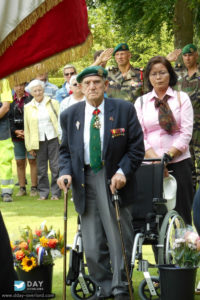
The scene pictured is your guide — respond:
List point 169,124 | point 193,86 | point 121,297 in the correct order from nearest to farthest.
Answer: point 121,297 < point 169,124 < point 193,86

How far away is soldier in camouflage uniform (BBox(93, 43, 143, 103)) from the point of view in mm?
10703

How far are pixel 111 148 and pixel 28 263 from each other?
1237mm

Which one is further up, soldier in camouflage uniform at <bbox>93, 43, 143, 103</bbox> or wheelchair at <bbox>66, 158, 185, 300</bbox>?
soldier in camouflage uniform at <bbox>93, 43, 143, 103</bbox>

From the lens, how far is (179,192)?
7.79 metres

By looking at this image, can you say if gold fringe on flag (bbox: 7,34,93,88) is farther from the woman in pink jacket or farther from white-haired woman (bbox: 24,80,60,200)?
white-haired woman (bbox: 24,80,60,200)

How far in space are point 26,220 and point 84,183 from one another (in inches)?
174

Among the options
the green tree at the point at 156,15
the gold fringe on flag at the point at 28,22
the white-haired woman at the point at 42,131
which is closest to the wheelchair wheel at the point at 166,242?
the gold fringe on flag at the point at 28,22

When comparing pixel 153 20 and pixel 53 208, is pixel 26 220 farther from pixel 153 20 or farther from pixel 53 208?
pixel 153 20

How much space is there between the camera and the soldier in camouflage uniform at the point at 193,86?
35.9 ft

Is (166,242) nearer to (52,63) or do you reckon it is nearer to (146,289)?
(146,289)

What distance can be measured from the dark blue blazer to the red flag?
7.58ft

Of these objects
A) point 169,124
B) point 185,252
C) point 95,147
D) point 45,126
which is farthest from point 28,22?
point 45,126

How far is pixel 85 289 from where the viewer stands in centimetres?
682

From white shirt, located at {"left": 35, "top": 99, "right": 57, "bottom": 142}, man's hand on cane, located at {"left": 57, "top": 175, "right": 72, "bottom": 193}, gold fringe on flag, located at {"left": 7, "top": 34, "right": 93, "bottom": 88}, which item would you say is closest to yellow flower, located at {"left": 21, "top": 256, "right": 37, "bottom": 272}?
man's hand on cane, located at {"left": 57, "top": 175, "right": 72, "bottom": 193}
